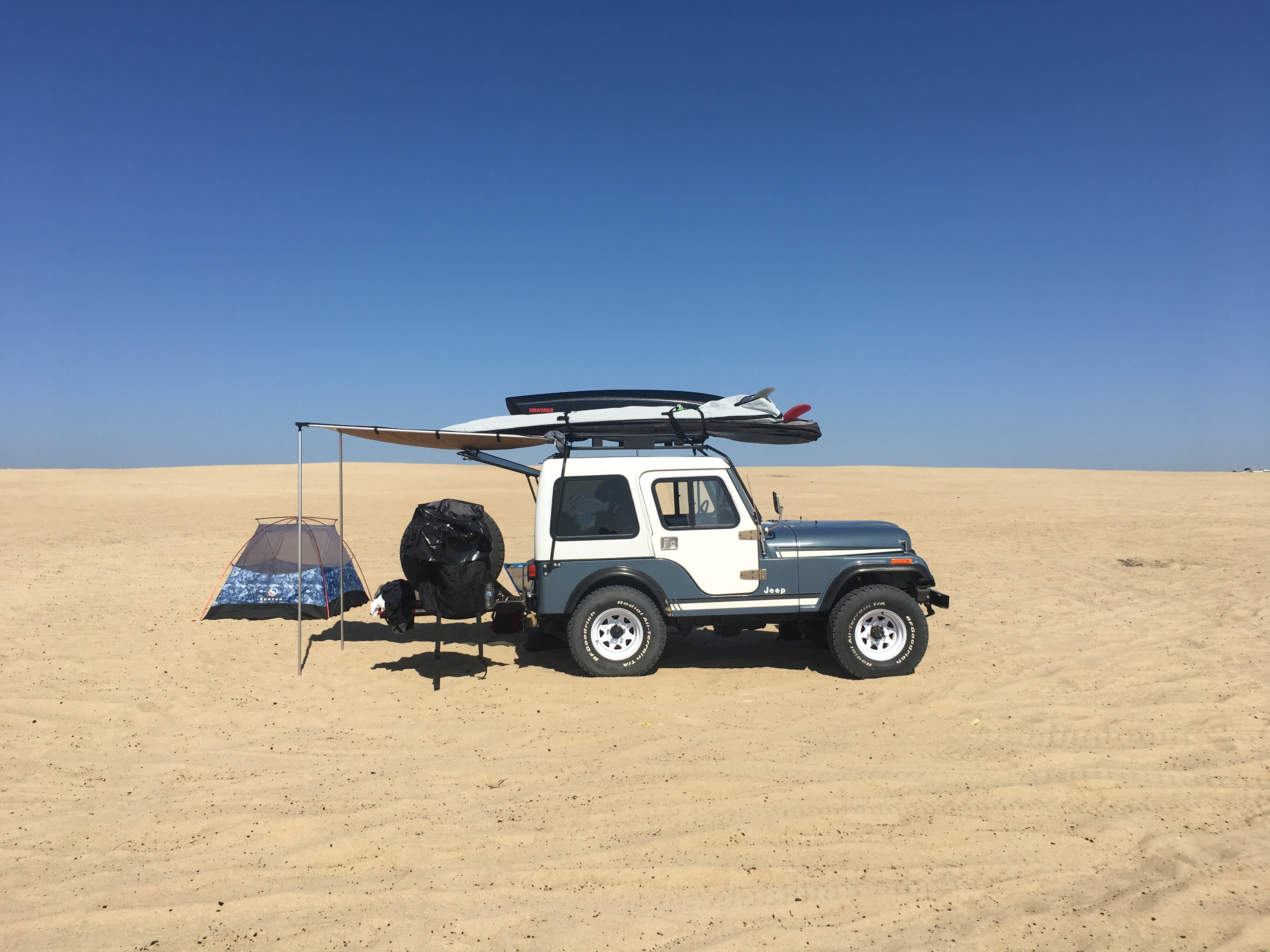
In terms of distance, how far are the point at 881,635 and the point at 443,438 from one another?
4711 mm

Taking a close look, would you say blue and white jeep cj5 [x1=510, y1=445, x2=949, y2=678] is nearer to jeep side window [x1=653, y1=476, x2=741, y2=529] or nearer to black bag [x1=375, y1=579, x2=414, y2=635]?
jeep side window [x1=653, y1=476, x2=741, y2=529]

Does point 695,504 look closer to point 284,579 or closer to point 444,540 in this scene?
point 444,540

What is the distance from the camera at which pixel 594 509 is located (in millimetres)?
7621

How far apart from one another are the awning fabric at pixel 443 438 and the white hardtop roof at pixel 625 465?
0.34 m

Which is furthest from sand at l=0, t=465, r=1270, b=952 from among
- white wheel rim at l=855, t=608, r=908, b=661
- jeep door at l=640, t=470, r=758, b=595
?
jeep door at l=640, t=470, r=758, b=595

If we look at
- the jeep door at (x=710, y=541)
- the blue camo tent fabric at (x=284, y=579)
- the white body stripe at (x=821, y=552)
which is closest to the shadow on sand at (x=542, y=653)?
the blue camo tent fabric at (x=284, y=579)

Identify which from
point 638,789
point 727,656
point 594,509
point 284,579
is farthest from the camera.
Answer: point 284,579

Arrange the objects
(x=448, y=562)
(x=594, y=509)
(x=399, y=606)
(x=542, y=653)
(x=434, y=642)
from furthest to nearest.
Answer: (x=434, y=642)
(x=542, y=653)
(x=594, y=509)
(x=399, y=606)
(x=448, y=562)

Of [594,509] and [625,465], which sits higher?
[625,465]

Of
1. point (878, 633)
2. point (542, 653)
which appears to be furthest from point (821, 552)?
point (542, 653)

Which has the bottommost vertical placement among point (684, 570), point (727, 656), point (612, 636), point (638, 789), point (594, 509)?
point (638, 789)

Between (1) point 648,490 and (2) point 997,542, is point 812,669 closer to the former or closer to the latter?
(1) point 648,490

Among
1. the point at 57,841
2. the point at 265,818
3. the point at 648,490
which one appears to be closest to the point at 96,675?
the point at 57,841

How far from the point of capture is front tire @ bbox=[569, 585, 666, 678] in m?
7.41
